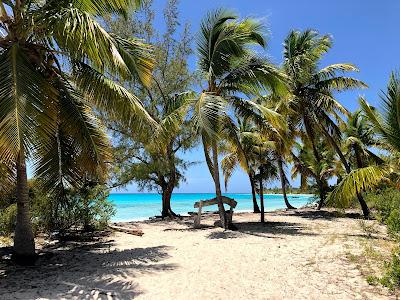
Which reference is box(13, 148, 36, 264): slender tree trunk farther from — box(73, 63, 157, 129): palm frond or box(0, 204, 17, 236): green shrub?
box(0, 204, 17, 236): green shrub

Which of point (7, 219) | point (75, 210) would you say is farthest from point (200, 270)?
point (7, 219)

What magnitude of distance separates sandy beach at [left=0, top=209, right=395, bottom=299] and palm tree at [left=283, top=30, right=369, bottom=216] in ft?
26.0

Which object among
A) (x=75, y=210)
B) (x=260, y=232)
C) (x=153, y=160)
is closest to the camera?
(x=75, y=210)

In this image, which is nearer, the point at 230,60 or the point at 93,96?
the point at 93,96

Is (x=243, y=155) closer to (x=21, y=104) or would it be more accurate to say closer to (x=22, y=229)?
(x=22, y=229)

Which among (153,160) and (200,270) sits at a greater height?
(153,160)

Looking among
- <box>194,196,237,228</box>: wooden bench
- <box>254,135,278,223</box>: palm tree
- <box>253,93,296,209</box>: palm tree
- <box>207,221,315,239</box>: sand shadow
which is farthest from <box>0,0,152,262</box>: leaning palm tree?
<box>254,135,278,223</box>: palm tree

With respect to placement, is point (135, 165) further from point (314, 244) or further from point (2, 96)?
point (2, 96)

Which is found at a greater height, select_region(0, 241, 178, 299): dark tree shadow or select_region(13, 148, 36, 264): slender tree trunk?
select_region(13, 148, 36, 264): slender tree trunk

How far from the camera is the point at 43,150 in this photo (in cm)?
865

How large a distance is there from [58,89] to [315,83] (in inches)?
528

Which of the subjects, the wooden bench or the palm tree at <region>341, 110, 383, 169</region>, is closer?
the wooden bench

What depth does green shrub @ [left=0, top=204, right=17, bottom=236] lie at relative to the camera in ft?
35.9

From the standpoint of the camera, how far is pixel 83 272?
23.6ft
